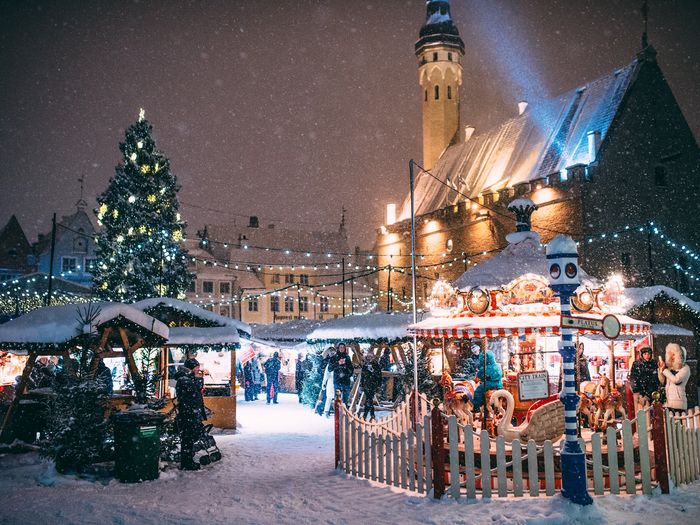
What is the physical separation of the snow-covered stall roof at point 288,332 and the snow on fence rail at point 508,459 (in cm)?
2186

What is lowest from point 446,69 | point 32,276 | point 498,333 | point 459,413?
point 459,413

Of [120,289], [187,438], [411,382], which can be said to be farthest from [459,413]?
[120,289]

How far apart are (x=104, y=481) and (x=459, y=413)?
21.5 feet

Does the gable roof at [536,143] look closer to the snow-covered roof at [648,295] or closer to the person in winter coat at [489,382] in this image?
the snow-covered roof at [648,295]

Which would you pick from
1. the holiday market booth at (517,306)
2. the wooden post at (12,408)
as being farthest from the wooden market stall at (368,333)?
the wooden post at (12,408)

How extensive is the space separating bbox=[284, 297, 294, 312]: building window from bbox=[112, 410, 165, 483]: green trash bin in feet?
161

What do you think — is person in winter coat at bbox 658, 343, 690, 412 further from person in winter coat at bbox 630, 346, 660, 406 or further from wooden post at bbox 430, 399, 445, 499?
wooden post at bbox 430, 399, 445, 499

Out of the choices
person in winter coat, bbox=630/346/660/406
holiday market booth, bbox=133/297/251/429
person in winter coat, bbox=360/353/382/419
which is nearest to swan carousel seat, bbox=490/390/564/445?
person in winter coat, bbox=630/346/660/406

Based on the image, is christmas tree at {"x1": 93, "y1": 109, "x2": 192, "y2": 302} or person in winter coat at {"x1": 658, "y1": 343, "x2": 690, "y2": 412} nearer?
person in winter coat at {"x1": 658, "y1": 343, "x2": 690, "y2": 412}

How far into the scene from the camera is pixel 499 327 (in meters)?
11.7

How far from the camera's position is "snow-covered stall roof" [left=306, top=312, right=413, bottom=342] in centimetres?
2050

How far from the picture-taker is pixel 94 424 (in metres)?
10.4

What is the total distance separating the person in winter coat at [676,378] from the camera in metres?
11.3

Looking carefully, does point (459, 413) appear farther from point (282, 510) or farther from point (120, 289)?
point (120, 289)
